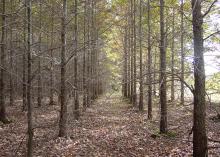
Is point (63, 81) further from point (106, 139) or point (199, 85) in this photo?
point (199, 85)

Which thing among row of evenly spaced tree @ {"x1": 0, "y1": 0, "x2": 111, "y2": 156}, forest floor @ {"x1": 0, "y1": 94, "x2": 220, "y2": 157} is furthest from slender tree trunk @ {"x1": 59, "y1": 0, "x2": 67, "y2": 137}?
forest floor @ {"x1": 0, "y1": 94, "x2": 220, "y2": 157}

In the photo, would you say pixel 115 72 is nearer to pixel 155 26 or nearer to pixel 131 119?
pixel 155 26

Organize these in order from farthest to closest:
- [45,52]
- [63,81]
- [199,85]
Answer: [45,52], [63,81], [199,85]

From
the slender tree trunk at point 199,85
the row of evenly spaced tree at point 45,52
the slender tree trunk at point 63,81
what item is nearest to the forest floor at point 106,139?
the slender tree trunk at point 63,81

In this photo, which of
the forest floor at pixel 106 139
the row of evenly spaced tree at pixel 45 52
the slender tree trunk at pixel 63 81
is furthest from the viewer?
the slender tree trunk at pixel 63 81

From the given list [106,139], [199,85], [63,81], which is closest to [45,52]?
[63,81]

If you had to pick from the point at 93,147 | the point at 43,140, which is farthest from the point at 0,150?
the point at 93,147

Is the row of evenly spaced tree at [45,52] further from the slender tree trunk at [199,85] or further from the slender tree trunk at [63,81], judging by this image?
the slender tree trunk at [199,85]

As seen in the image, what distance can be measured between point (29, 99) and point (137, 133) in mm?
6116

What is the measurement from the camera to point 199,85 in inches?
252

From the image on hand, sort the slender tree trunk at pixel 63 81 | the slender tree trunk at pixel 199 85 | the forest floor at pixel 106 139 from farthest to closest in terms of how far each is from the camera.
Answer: the slender tree trunk at pixel 63 81 → the forest floor at pixel 106 139 → the slender tree trunk at pixel 199 85

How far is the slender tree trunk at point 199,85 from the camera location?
6.34 m

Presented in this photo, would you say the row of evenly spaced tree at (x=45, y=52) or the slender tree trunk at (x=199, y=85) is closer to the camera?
the slender tree trunk at (x=199, y=85)

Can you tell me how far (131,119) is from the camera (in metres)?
17.7
